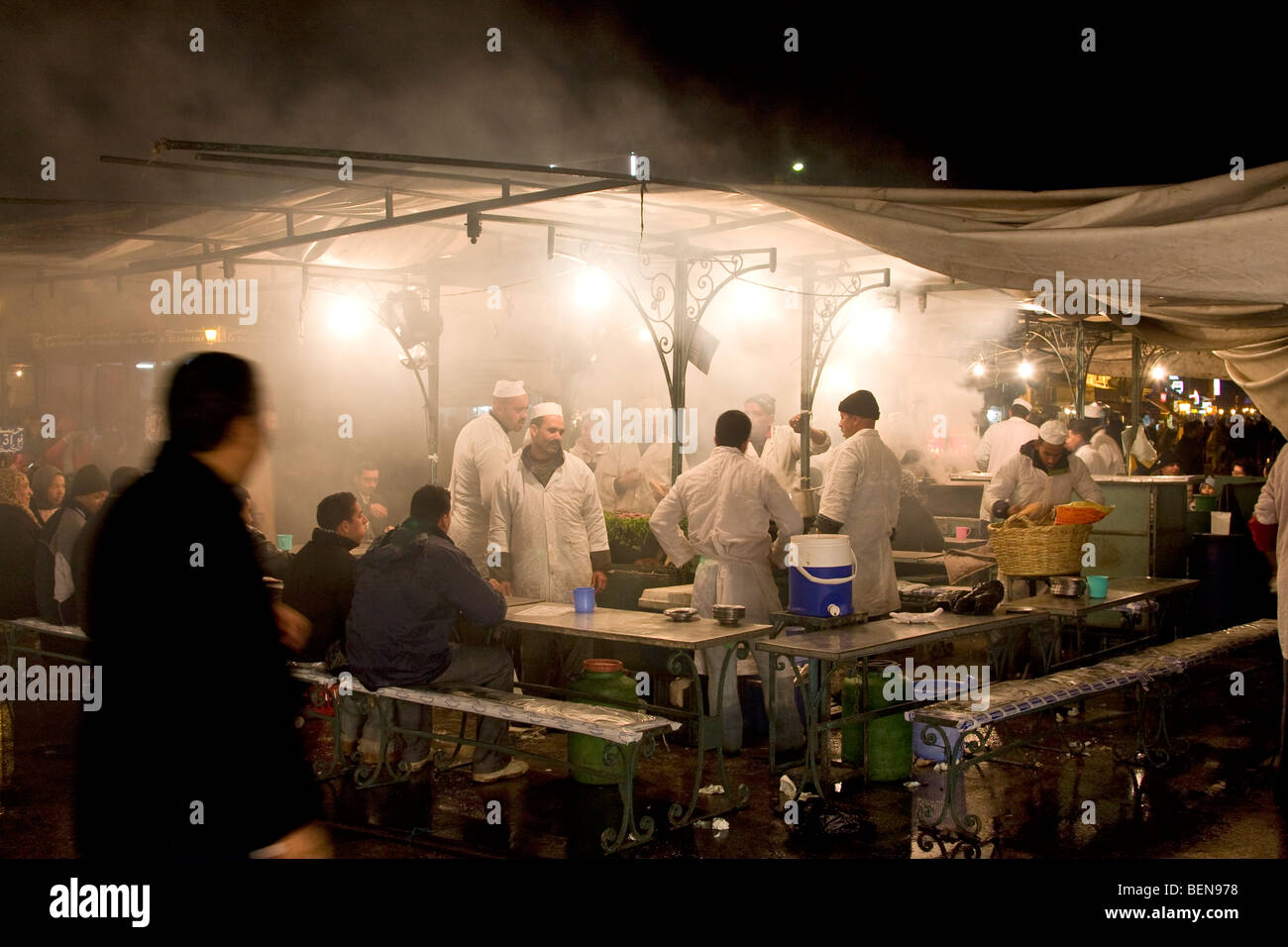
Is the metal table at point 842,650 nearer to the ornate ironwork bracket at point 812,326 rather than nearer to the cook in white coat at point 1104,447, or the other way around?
the ornate ironwork bracket at point 812,326

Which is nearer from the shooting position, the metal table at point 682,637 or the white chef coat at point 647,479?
the metal table at point 682,637

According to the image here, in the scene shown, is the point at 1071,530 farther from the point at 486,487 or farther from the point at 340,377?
the point at 340,377

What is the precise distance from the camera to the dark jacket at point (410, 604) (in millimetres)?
5598

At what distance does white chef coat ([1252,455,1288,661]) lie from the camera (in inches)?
226

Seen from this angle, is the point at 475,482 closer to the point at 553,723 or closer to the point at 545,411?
the point at 545,411

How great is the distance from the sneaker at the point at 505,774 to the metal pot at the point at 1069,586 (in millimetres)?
3597

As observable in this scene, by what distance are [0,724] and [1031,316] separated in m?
11.3

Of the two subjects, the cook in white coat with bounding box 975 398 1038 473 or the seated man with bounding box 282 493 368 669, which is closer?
the seated man with bounding box 282 493 368 669

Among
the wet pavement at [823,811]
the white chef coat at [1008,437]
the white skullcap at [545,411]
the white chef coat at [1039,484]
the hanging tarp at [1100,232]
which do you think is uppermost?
the hanging tarp at [1100,232]

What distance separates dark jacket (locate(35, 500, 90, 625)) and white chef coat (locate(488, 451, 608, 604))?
3046 millimetres

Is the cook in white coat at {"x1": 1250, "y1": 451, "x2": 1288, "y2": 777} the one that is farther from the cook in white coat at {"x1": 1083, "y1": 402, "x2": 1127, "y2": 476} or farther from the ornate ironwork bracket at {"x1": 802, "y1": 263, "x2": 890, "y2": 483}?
the cook in white coat at {"x1": 1083, "y1": 402, "x2": 1127, "y2": 476}

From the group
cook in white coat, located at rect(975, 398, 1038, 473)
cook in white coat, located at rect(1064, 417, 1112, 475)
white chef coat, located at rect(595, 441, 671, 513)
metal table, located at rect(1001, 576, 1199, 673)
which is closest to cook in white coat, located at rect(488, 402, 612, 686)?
metal table, located at rect(1001, 576, 1199, 673)

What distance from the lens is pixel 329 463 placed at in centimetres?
1404

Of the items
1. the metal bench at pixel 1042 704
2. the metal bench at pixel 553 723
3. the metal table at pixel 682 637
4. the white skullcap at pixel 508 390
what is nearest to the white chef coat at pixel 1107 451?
the metal bench at pixel 1042 704
